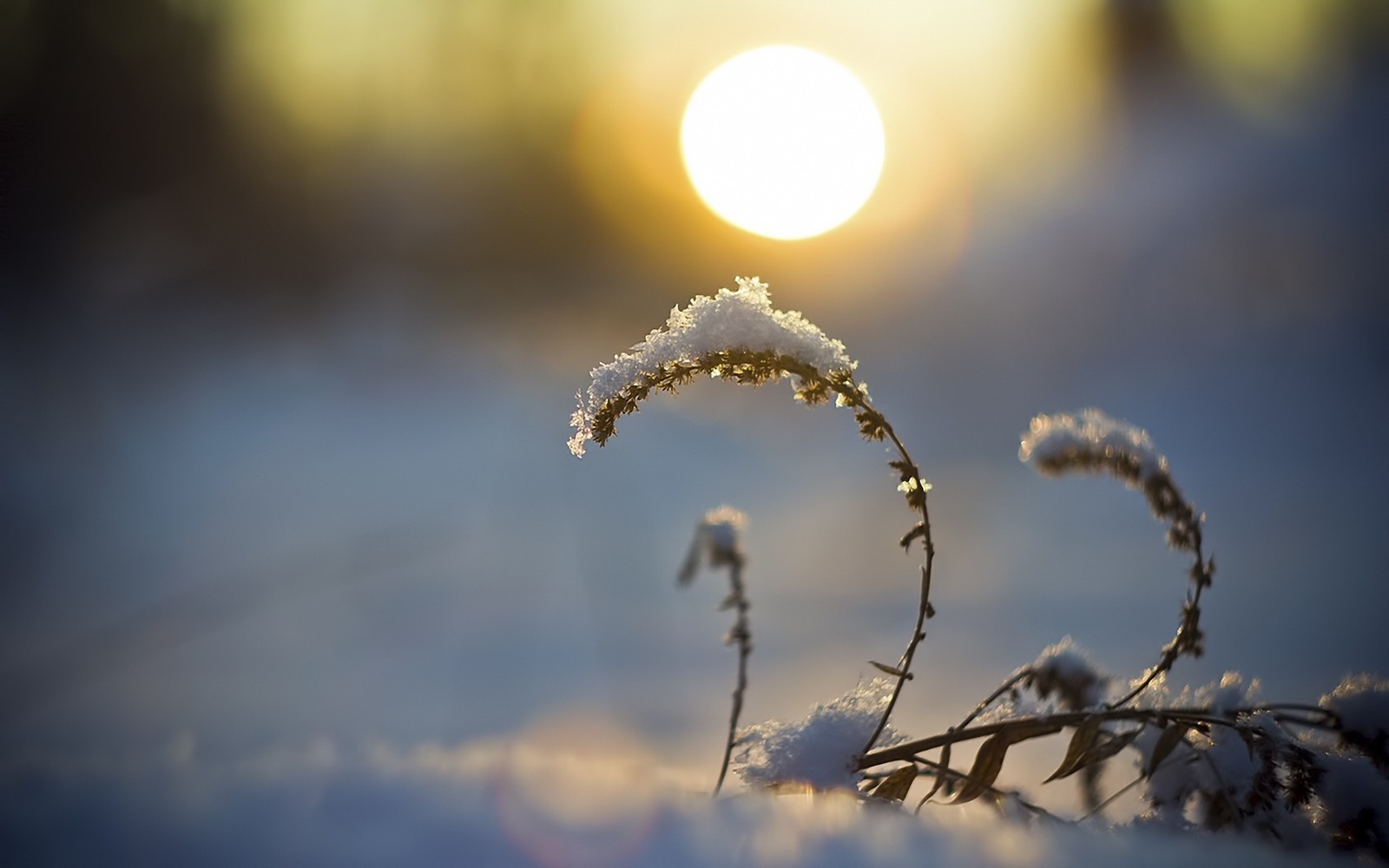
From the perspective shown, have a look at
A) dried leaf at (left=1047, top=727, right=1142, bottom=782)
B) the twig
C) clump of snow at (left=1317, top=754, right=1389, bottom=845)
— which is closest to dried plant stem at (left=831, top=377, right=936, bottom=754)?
the twig

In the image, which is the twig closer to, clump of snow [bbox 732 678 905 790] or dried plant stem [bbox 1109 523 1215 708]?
clump of snow [bbox 732 678 905 790]

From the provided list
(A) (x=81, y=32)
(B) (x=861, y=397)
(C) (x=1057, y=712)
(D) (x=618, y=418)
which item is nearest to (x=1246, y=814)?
(C) (x=1057, y=712)

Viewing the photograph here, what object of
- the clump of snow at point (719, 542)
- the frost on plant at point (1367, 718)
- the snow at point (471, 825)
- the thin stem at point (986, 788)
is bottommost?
the snow at point (471, 825)

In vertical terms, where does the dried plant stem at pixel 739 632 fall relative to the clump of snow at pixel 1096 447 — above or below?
below

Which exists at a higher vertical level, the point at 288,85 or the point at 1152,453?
the point at 288,85

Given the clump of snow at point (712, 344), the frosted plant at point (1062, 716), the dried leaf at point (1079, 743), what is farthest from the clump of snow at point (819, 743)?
the clump of snow at point (712, 344)

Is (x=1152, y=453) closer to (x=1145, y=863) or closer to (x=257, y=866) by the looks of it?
(x=1145, y=863)

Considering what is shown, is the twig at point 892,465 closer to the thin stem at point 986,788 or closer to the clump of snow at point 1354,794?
the thin stem at point 986,788
